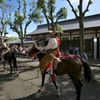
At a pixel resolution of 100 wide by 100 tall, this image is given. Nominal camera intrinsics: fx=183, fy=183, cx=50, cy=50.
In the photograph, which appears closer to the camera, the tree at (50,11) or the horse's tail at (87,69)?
the horse's tail at (87,69)

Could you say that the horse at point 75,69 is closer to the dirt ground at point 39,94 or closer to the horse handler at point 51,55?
the horse handler at point 51,55

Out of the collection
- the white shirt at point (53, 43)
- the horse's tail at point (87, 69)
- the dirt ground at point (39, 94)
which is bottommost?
the dirt ground at point (39, 94)

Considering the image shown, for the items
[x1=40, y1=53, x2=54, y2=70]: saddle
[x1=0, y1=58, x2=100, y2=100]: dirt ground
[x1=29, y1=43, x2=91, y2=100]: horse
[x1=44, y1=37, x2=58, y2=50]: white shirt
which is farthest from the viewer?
[x1=40, y1=53, x2=54, y2=70]: saddle

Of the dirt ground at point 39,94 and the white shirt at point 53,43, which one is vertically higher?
the white shirt at point 53,43

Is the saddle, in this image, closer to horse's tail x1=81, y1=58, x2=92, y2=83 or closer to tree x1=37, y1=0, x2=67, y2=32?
horse's tail x1=81, y1=58, x2=92, y2=83

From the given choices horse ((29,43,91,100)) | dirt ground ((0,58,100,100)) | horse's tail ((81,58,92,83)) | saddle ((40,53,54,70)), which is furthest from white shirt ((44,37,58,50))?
dirt ground ((0,58,100,100))

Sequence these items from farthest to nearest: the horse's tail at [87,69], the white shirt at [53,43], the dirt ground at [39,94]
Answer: the white shirt at [53,43] → the dirt ground at [39,94] → the horse's tail at [87,69]

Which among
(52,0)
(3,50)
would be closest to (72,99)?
(3,50)

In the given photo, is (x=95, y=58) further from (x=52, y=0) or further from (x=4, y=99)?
(x=4, y=99)

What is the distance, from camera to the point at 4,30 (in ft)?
121

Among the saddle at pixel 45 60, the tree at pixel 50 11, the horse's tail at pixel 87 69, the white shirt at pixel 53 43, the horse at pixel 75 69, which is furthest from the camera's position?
the tree at pixel 50 11

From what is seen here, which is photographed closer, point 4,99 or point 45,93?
point 4,99

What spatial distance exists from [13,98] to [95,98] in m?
2.83

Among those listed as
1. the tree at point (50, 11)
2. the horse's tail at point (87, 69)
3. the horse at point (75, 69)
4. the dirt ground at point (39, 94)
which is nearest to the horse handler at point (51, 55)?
the horse at point (75, 69)
